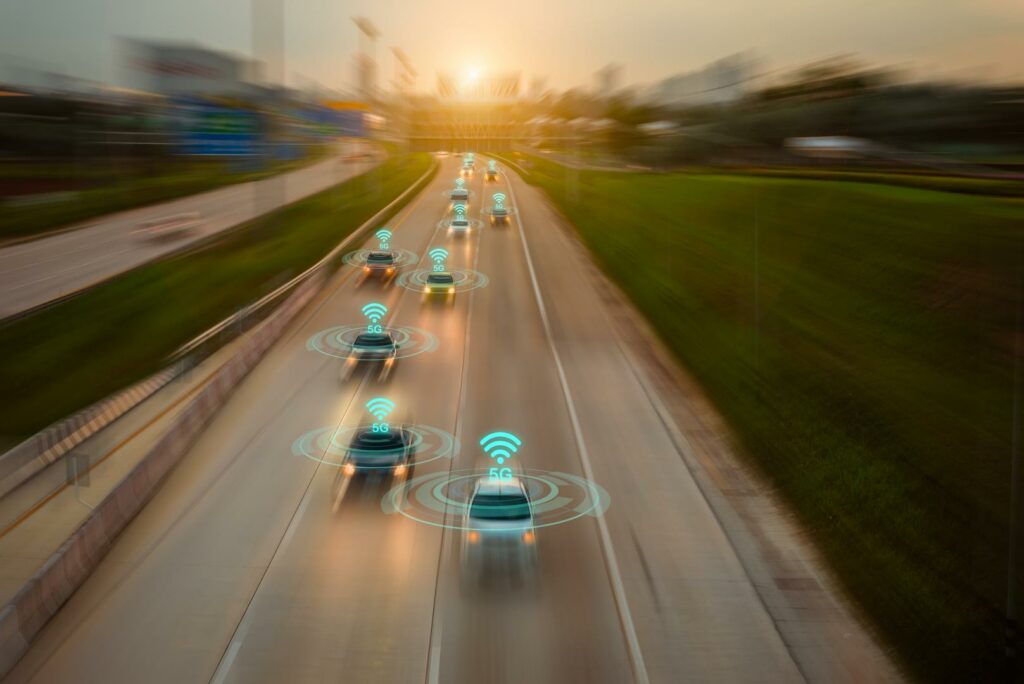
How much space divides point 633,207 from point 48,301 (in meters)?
33.9

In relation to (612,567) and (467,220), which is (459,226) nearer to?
(467,220)

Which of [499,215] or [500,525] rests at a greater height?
[499,215]

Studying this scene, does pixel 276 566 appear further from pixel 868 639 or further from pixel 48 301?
pixel 48 301

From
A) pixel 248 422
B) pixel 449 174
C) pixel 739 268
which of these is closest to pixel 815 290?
pixel 739 268

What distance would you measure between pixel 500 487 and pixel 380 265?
26691 millimetres

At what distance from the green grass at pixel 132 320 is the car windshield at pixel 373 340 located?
4.84 meters

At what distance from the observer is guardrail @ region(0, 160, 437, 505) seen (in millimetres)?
14719

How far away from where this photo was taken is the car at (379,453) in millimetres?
16859

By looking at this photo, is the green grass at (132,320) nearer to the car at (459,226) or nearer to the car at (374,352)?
the car at (374,352)

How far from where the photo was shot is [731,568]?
13.6m

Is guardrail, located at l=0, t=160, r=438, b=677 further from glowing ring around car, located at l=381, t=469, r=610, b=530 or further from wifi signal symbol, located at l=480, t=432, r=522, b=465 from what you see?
wifi signal symbol, located at l=480, t=432, r=522, b=465

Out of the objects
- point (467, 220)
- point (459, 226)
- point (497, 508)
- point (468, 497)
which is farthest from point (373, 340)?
point (467, 220)

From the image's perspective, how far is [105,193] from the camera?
5972 centimetres

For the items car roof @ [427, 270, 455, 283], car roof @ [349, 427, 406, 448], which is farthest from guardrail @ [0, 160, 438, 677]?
car roof @ [427, 270, 455, 283]
